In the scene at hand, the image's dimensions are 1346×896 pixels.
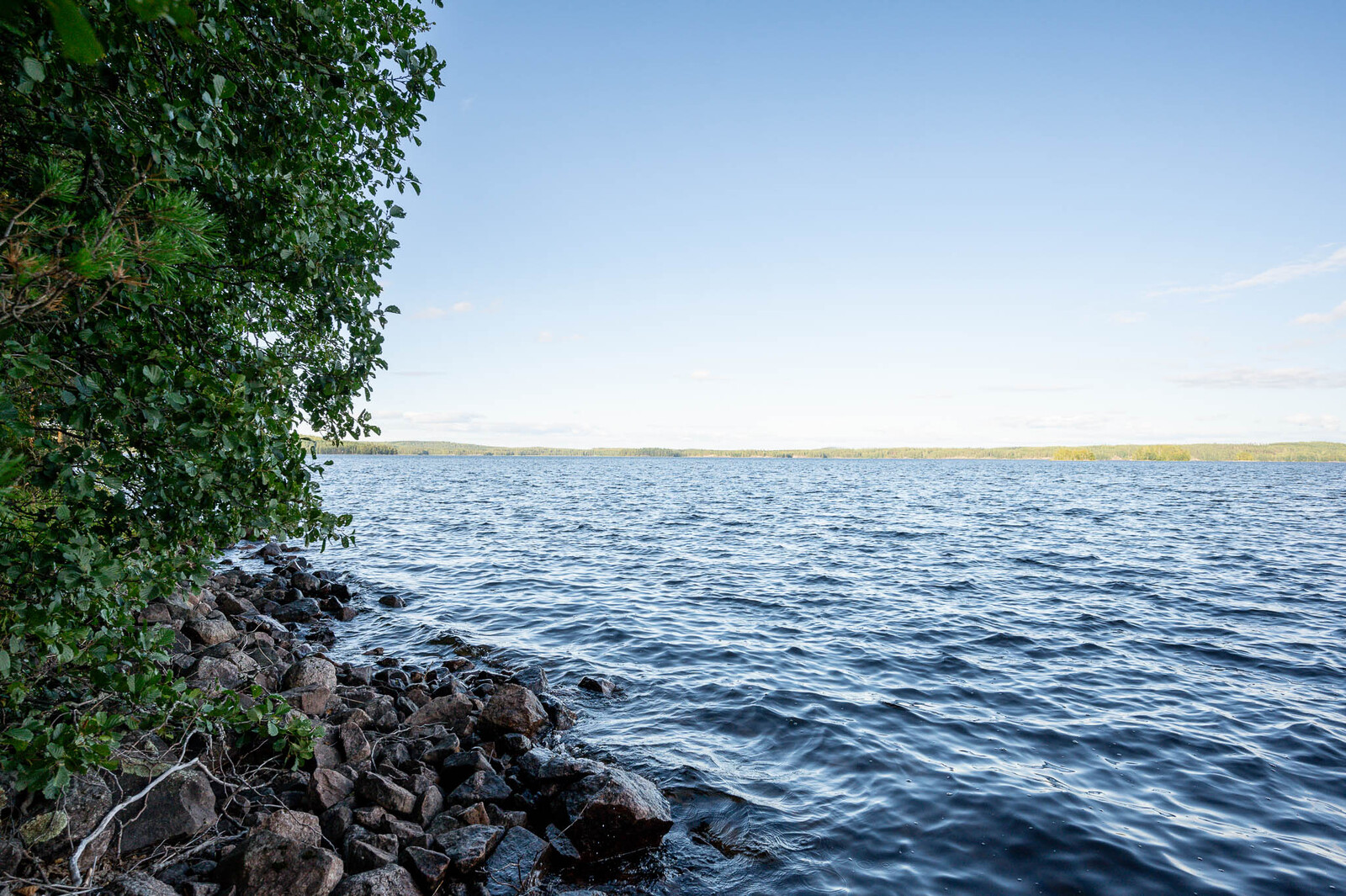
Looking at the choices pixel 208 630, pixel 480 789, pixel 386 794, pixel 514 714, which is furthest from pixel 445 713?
pixel 208 630

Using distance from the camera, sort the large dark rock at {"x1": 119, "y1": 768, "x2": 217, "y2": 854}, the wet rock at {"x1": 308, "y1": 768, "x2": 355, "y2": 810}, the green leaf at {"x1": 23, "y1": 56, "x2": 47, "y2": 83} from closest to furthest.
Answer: the green leaf at {"x1": 23, "y1": 56, "x2": 47, "y2": 83}, the large dark rock at {"x1": 119, "y1": 768, "x2": 217, "y2": 854}, the wet rock at {"x1": 308, "y1": 768, "x2": 355, "y2": 810}

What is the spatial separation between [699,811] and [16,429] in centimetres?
753

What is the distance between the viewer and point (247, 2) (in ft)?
14.5

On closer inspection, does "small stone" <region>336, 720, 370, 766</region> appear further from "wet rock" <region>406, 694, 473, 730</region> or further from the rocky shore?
"wet rock" <region>406, 694, 473, 730</region>

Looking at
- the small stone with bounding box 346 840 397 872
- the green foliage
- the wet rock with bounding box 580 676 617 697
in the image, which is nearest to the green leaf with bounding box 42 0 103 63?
the green foliage

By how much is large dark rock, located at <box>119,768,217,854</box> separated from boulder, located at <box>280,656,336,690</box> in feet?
10.9

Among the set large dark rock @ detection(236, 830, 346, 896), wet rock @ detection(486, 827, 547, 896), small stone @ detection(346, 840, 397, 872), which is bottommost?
wet rock @ detection(486, 827, 547, 896)

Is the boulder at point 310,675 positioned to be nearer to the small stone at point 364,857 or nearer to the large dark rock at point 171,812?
the large dark rock at point 171,812

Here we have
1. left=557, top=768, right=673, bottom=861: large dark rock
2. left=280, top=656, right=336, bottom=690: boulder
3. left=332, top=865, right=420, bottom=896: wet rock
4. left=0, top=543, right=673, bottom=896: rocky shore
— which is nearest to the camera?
left=0, top=543, right=673, bottom=896: rocky shore

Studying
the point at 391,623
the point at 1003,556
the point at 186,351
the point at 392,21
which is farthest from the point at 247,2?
the point at 1003,556

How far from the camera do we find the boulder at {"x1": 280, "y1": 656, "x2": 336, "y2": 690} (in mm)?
9734

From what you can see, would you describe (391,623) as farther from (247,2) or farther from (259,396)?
(247,2)

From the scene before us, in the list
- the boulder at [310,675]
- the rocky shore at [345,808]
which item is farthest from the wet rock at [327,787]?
the boulder at [310,675]

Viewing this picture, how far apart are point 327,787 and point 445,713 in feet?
9.38
